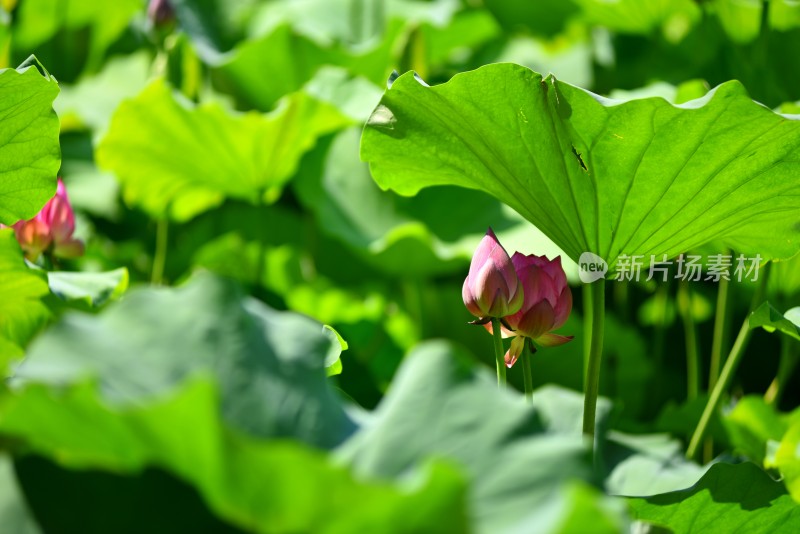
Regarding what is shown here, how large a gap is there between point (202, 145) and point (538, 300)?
879 millimetres

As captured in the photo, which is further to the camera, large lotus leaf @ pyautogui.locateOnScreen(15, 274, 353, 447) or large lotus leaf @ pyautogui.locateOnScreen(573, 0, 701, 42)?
large lotus leaf @ pyautogui.locateOnScreen(573, 0, 701, 42)

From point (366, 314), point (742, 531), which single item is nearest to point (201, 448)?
point (742, 531)

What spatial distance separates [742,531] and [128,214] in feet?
5.21

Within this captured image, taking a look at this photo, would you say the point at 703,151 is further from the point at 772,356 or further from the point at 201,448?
the point at 772,356

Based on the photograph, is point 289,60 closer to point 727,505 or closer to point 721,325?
point 721,325

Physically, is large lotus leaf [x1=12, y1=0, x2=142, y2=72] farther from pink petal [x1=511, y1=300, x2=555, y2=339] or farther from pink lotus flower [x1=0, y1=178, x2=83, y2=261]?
pink petal [x1=511, y1=300, x2=555, y2=339]

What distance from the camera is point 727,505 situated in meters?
0.96

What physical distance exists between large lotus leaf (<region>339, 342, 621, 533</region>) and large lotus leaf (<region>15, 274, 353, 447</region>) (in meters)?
0.04

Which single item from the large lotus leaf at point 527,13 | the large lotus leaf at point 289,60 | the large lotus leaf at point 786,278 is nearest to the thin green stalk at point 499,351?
the large lotus leaf at point 786,278

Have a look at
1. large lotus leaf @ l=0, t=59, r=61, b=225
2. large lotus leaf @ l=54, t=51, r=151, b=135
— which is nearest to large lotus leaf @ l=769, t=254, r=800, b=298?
large lotus leaf @ l=0, t=59, r=61, b=225

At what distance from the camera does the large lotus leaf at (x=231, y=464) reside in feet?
1.55

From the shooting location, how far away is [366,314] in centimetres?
169

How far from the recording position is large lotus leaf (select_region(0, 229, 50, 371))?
37.4 inches

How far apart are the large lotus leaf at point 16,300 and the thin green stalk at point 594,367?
1.75ft
